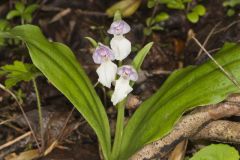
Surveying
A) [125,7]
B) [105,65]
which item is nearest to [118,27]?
[105,65]

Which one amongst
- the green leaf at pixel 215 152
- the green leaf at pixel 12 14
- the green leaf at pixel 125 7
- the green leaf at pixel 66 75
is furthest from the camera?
the green leaf at pixel 125 7

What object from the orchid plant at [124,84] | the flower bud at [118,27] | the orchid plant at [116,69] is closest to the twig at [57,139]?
the orchid plant at [124,84]

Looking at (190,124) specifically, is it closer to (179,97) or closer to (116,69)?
(179,97)

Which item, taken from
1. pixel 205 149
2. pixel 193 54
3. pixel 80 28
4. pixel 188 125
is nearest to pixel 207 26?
pixel 193 54

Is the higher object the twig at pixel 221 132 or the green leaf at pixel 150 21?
the green leaf at pixel 150 21

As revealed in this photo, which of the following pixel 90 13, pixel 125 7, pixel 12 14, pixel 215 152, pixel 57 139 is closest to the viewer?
pixel 215 152

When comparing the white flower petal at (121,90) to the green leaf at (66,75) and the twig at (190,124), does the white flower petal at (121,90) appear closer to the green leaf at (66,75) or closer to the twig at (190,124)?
the green leaf at (66,75)

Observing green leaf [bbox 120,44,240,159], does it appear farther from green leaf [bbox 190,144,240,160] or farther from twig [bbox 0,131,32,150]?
twig [bbox 0,131,32,150]
